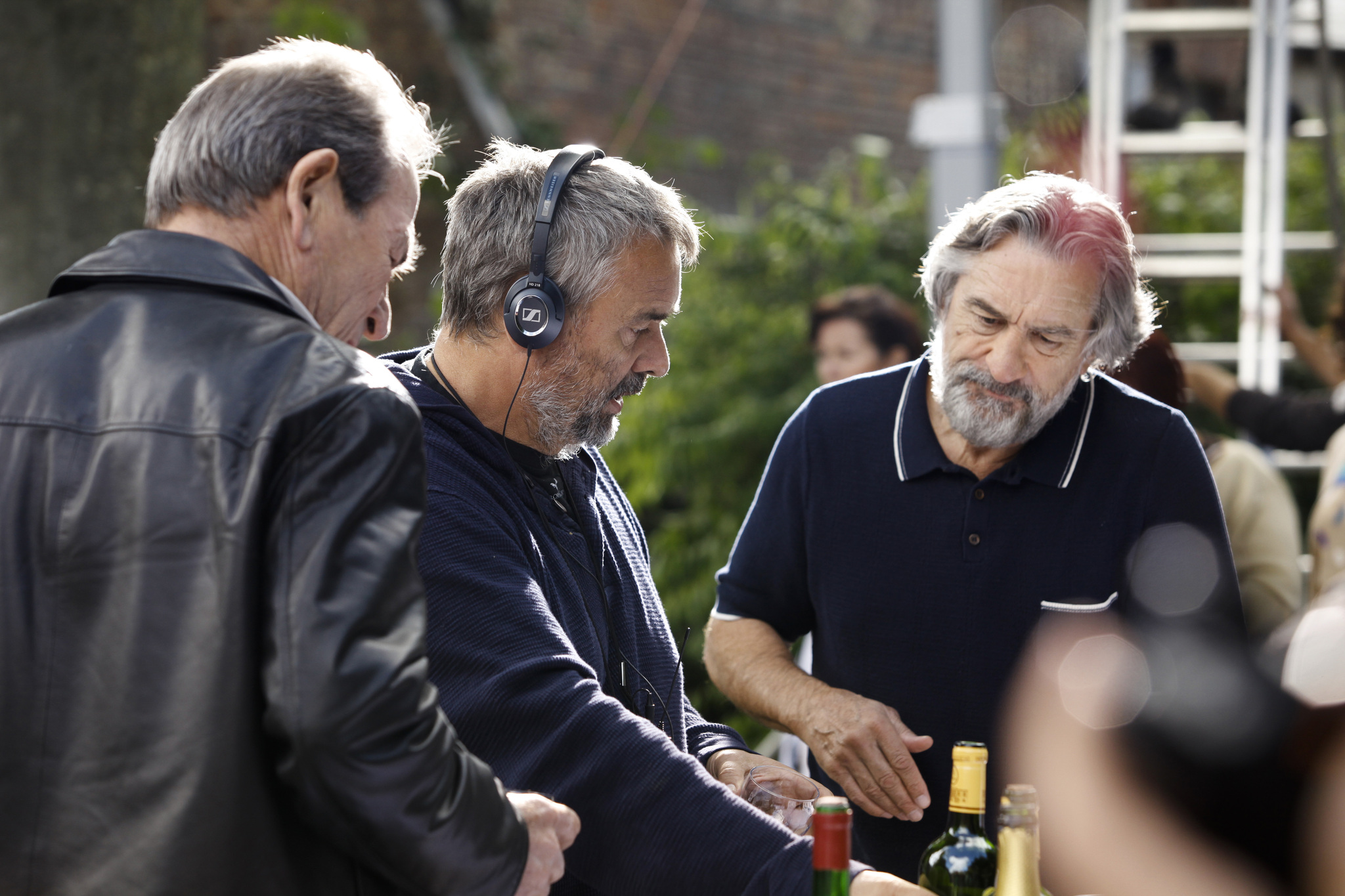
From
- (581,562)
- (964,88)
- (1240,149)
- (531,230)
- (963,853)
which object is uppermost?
(964,88)

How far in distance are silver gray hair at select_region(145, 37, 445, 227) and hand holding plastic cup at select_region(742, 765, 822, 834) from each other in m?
0.92

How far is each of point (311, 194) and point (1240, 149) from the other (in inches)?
173

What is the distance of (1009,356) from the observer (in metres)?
2.08

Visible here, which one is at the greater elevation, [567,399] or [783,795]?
[567,399]

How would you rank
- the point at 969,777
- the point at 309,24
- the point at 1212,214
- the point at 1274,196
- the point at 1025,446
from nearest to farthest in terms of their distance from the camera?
the point at 969,777 < the point at 1025,446 < the point at 1274,196 < the point at 309,24 < the point at 1212,214

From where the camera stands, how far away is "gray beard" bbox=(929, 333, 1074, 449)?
2.08m

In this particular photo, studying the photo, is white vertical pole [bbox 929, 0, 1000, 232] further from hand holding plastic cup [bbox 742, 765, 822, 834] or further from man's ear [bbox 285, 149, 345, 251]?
man's ear [bbox 285, 149, 345, 251]

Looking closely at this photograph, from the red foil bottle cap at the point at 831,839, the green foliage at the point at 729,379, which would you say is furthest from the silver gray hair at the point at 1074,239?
the green foliage at the point at 729,379

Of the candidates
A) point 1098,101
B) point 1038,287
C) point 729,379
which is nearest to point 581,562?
point 1038,287

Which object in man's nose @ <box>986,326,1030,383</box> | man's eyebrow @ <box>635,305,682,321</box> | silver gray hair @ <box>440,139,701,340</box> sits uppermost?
silver gray hair @ <box>440,139,701,340</box>

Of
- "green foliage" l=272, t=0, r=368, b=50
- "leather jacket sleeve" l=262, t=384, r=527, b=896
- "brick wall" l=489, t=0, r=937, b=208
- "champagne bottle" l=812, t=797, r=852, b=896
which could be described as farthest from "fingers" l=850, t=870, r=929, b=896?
"brick wall" l=489, t=0, r=937, b=208

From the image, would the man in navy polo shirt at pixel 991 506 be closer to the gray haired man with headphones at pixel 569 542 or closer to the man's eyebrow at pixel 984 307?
the man's eyebrow at pixel 984 307

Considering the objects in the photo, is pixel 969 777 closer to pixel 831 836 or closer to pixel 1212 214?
pixel 831 836

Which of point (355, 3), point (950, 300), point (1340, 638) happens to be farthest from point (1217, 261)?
point (355, 3)
